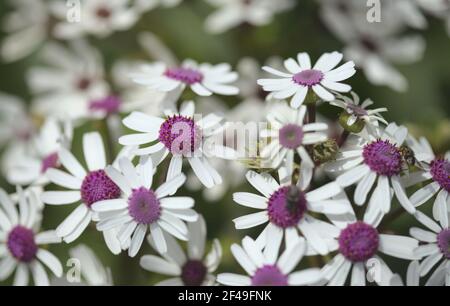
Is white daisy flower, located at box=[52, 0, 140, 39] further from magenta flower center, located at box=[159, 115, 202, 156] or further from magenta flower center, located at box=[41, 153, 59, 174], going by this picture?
magenta flower center, located at box=[159, 115, 202, 156]

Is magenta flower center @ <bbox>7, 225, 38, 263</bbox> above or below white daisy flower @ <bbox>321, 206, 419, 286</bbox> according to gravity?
above

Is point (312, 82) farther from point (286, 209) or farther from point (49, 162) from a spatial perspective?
point (49, 162)

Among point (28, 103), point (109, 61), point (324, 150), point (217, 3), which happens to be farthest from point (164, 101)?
point (28, 103)

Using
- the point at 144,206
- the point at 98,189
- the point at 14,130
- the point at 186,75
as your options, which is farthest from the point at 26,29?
the point at 144,206

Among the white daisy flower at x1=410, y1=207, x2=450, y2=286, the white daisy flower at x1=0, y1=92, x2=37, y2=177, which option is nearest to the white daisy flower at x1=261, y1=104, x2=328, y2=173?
the white daisy flower at x1=410, y1=207, x2=450, y2=286

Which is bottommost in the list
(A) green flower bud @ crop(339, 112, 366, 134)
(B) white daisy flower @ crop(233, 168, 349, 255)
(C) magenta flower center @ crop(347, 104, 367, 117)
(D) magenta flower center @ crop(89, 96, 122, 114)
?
(B) white daisy flower @ crop(233, 168, 349, 255)

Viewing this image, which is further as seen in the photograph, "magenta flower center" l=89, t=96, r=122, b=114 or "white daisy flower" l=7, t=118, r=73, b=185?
"magenta flower center" l=89, t=96, r=122, b=114

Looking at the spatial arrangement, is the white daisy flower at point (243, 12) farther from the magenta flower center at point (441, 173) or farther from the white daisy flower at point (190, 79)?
the magenta flower center at point (441, 173)
